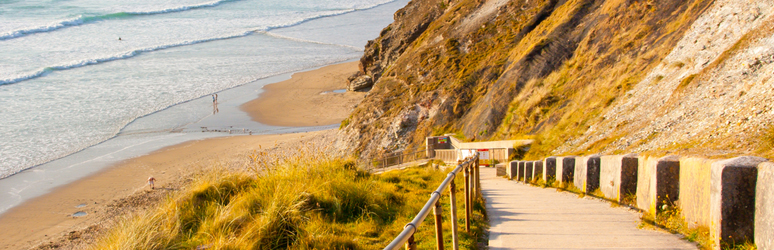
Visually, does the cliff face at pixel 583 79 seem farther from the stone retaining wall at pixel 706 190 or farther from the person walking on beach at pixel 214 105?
the person walking on beach at pixel 214 105

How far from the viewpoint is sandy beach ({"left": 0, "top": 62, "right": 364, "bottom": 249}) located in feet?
50.8

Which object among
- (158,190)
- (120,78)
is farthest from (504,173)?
(120,78)

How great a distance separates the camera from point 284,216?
18.9ft

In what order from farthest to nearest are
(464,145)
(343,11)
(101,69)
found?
(343,11)
(101,69)
(464,145)

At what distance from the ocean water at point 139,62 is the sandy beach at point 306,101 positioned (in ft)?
4.69

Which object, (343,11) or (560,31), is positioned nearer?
(560,31)

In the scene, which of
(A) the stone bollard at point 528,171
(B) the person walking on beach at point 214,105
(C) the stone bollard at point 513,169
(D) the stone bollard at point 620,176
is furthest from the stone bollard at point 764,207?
(B) the person walking on beach at point 214,105

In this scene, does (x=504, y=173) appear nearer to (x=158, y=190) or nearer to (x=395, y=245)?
(x=395, y=245)

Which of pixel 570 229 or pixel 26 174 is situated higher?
pixel 570 229

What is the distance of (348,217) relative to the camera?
6500mm

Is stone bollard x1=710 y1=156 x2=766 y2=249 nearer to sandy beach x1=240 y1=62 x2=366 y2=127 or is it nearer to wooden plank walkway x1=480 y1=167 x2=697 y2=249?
wooden plank walkway x1=480 y1=167 x2=697 y2=249

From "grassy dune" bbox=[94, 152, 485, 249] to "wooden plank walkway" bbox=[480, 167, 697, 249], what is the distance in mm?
339

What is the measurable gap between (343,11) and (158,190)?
255 ft

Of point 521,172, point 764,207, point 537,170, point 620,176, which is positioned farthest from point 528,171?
point 764,207
